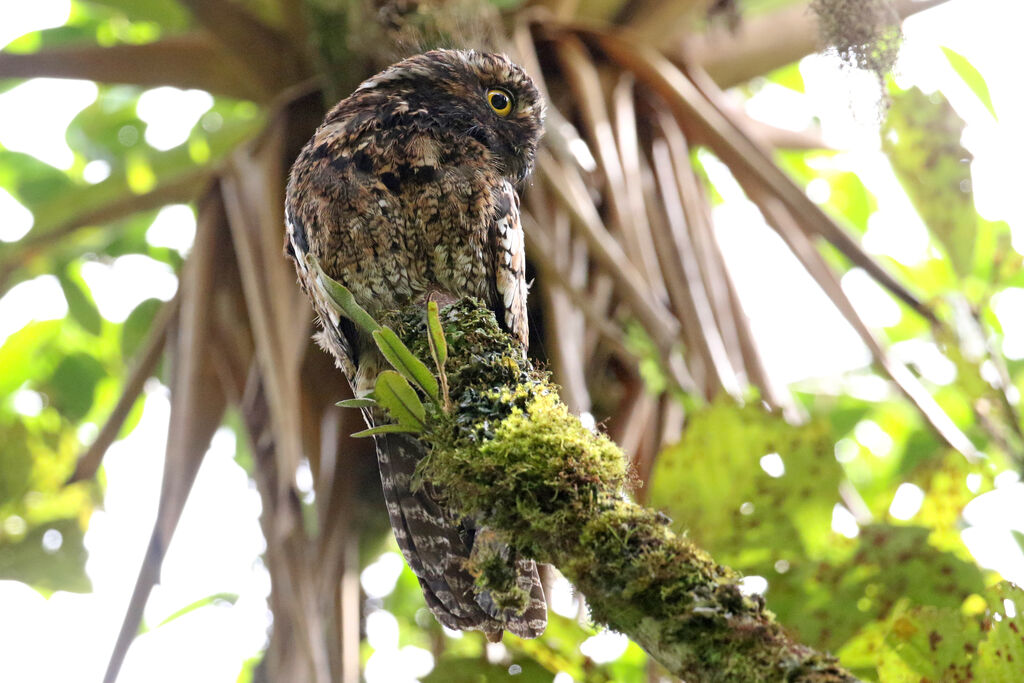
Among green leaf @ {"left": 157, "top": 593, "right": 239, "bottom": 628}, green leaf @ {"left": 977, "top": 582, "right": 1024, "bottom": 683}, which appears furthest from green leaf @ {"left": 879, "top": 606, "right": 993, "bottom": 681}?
green leaf @ {"left": 157, "top": 593, "right": 239, "bottom": 628}

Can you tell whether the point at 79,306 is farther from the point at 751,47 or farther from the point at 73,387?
the point at 751,47

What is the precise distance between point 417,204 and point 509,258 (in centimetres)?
23

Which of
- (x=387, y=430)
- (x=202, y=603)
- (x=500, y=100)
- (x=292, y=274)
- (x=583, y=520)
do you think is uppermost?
(x=292, y=274)

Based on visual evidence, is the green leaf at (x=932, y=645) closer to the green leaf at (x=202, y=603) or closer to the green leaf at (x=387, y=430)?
the green leaf at (x=387, y=430)

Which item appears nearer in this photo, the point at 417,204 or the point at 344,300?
the point at 344,300

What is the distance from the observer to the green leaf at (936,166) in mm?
1880

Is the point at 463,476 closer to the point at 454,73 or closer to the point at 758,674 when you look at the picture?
the point at 758,674

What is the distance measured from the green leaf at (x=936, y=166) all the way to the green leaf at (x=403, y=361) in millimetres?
1165

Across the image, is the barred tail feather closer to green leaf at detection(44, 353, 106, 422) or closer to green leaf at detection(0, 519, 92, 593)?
green leaf at detection(0, 519, 92, 593)

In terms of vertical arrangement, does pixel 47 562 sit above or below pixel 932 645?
above

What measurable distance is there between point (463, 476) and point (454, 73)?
0.97 metres

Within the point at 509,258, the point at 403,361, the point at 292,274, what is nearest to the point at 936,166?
the point at 509,258

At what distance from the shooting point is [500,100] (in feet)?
6.18

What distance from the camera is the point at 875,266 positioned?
2168mm
